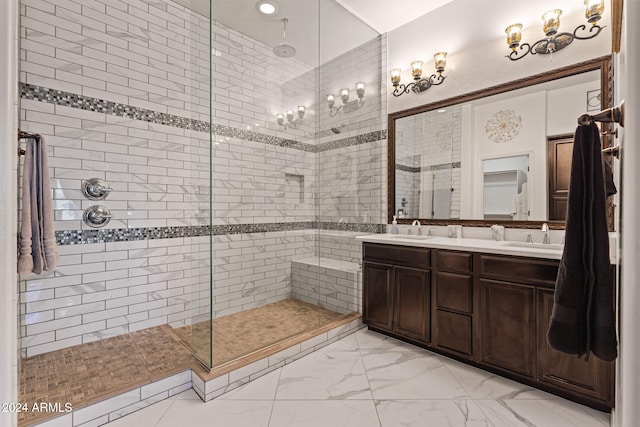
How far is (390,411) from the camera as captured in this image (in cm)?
178

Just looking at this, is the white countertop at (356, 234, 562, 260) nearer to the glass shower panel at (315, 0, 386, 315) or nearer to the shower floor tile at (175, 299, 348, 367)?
the glass shower panel at (315, 0, 386, 315)

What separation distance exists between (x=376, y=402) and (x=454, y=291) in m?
0.96

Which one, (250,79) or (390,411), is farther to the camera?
(250,79)

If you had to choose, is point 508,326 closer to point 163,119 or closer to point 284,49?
point 284,49

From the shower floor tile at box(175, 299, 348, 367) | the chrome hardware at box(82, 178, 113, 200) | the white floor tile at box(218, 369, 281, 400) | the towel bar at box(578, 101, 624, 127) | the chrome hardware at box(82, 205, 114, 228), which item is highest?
the towel bar at box(578, 101, 624, 127)

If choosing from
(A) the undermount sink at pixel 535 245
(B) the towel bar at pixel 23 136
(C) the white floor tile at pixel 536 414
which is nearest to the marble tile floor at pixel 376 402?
(C) the white floor tile at pixel 536 414

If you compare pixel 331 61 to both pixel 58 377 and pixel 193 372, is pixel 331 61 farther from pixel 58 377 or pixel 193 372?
pixel 58 377

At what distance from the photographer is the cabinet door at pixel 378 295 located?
2695mm

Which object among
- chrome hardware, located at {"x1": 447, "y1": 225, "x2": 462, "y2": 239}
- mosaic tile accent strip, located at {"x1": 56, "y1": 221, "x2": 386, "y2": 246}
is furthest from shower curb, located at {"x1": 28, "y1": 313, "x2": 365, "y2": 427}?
chrome hardware, located at {"x1": 447, "y1": 225, "x2": 462, "y2": 239}

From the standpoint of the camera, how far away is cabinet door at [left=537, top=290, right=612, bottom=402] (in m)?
1.71

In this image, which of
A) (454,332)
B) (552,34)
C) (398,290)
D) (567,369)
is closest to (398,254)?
(398,290)

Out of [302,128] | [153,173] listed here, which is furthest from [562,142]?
[153,173]

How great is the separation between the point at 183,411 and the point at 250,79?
2.62 m

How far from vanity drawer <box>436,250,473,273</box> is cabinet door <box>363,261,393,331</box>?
462 millimetres
